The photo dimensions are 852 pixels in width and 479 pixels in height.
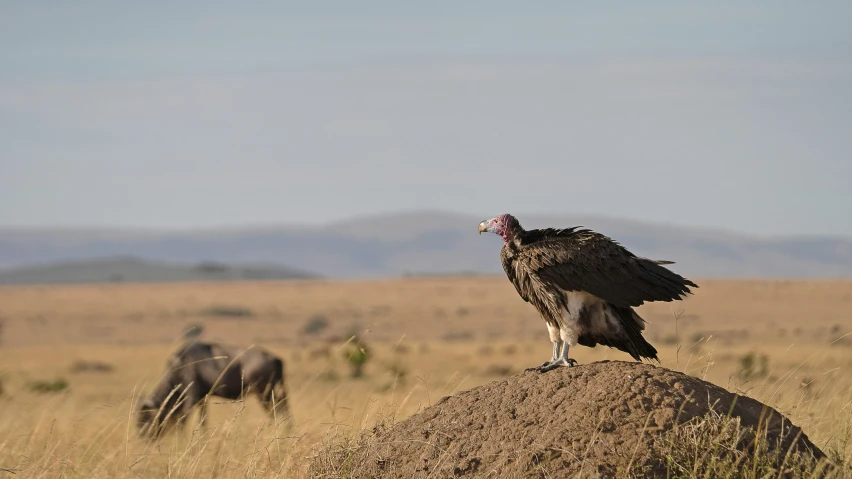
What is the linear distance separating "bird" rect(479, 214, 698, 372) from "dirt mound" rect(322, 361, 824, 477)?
10.8 inches

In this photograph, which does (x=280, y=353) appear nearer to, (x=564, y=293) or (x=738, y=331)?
(x=738, y=331)

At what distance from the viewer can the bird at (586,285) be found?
23.6 feet

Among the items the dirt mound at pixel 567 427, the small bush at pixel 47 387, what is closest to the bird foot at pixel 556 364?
the dirt mound at pixel 567 427

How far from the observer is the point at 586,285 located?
7.17 meters

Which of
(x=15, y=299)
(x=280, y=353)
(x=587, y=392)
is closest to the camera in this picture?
(x=587, y=392)

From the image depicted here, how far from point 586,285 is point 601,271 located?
0.44 ft

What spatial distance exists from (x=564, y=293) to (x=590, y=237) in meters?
0.41

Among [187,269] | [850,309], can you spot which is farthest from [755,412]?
[187,269]

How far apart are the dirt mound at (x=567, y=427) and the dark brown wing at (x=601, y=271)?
45cm

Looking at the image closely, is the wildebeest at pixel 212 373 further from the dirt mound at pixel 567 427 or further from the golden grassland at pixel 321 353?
the dirt mound at pixel 567 427

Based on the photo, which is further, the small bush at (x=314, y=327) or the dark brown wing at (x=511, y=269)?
the small bush at (x=314, y=327)

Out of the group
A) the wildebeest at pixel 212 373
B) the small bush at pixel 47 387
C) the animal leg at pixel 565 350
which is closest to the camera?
the animal leg at pixel 565 350

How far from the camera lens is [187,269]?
180 metres

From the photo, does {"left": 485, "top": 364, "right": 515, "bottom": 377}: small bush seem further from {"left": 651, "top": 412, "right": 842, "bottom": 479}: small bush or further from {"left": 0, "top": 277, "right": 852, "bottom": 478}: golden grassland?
{"left": 651, "top": 412, "right": 842, "bottom": 479}: small bush
